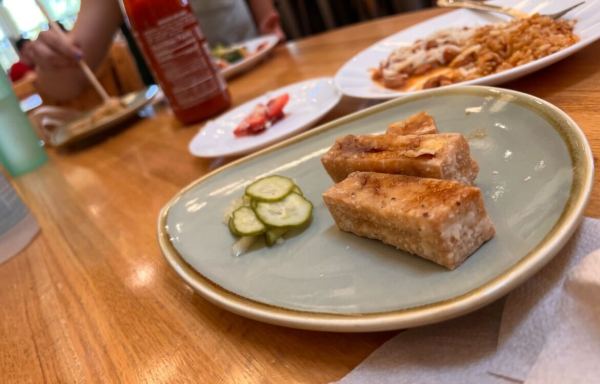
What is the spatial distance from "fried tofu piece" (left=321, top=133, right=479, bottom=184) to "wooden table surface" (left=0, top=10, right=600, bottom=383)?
0.61 ft

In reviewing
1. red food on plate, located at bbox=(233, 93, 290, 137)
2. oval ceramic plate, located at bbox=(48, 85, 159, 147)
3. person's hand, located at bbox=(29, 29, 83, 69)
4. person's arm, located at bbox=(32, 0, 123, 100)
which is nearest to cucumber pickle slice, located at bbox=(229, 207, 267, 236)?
red food on plate, located at bbox=(233, 93, 290, 137)

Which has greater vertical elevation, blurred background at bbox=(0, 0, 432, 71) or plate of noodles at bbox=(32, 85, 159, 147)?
plate of noodles at bbox=(32, 85, 159, 147)

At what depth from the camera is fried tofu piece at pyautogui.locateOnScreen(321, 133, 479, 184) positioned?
71 cm

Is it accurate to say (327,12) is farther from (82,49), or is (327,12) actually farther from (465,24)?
(465,24)

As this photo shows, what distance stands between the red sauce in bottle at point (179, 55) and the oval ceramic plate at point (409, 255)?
80 cm

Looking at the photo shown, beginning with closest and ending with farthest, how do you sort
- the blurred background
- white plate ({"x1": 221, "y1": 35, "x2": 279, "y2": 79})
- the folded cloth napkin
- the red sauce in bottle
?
the folded cloth napkin → the red sauce in bottle → white plate ({"x1": 221, "y1": 35, "x2": 279, "y2": 79}) → the blurred background

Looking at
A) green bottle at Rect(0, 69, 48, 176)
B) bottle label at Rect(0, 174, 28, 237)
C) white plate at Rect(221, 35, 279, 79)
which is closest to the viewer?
bottle label at Rect(0, 174, 28, 237)

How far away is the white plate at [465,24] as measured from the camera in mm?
1020

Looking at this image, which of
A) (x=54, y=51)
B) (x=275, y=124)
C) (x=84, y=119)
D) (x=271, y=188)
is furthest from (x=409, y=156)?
(x=54, y=51)

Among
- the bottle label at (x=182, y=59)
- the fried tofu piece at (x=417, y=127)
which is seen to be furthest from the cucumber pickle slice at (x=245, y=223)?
the bottle label at (x=182, y=59)

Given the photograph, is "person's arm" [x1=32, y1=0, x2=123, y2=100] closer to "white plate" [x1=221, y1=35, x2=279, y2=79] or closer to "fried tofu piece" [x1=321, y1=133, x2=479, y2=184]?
"white plate" [x1=221, y1=35, x2=279, y2=79]

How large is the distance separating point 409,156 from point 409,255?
0.16 m

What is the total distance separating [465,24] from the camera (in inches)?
62.9

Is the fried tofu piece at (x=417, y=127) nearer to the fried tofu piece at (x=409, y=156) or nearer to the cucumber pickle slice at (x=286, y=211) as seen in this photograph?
the fried tofu piece at (x=409, y=156)
